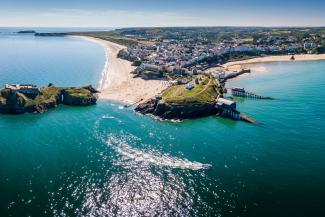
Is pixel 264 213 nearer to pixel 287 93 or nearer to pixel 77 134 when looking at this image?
pixel 77 134

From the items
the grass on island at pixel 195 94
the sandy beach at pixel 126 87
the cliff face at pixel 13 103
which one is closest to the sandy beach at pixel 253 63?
the sandy beach at pixel 126 87

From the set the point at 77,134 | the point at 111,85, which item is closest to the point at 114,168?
the point at 77,134

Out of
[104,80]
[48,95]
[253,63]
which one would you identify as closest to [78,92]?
[48,95]

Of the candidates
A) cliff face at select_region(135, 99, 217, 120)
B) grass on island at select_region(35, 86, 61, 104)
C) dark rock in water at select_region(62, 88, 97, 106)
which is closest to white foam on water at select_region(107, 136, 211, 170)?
cliff face at select_region(135, 99, 217, 120)

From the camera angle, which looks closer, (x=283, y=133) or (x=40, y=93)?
(x=283, y=133)

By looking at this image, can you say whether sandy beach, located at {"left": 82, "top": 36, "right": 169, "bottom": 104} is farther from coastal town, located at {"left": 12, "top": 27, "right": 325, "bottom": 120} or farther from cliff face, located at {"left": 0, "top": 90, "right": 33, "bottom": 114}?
cliff face, located at {"left": 0, "top": 90, "right": 33, "bottom": 114}

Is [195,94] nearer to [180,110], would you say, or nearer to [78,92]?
[180,110]

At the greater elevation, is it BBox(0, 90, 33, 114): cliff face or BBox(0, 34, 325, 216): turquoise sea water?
BBox(0, 90, 33, 114): cliff face
